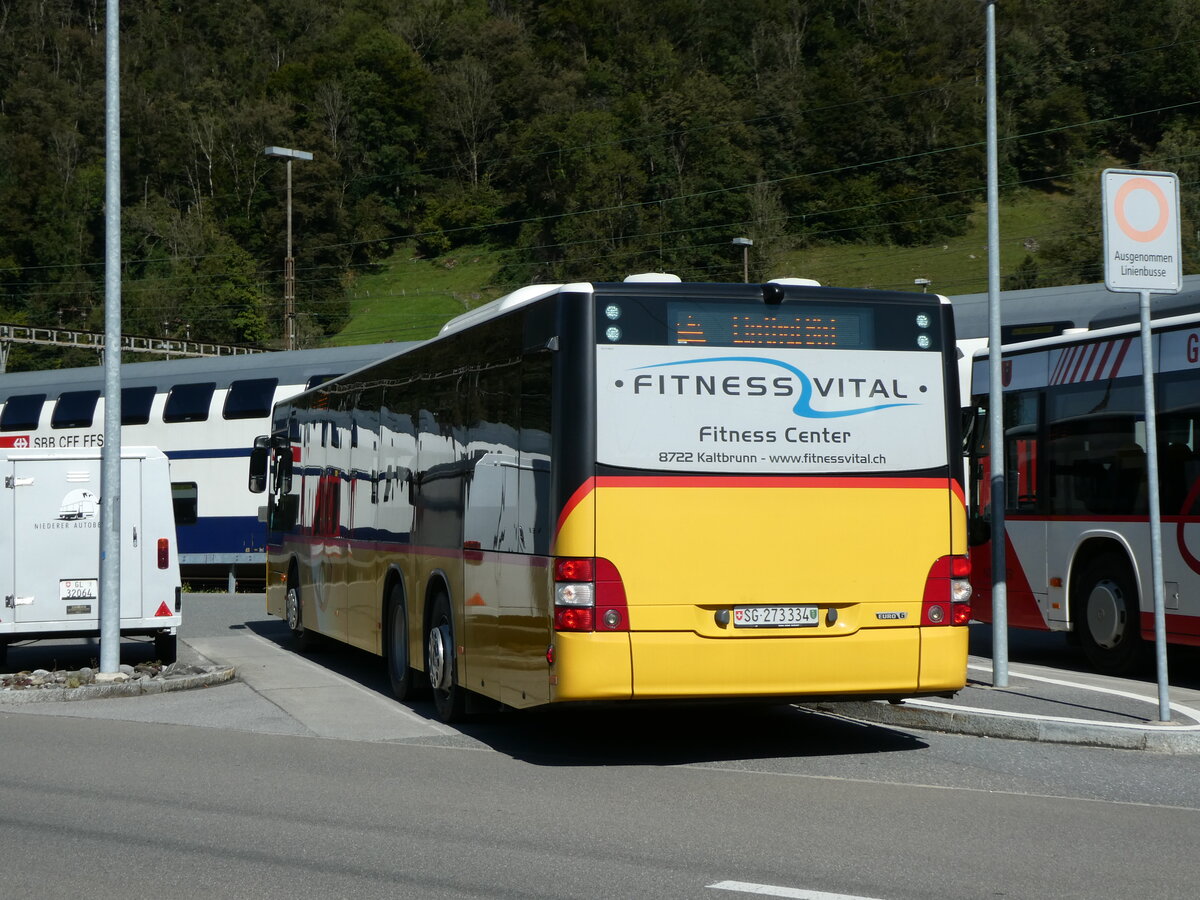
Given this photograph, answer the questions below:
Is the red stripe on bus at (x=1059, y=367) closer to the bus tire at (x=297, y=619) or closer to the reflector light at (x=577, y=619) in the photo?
the reflector light at (x=577, y=619)

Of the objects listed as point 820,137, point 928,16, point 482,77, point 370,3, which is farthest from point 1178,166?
point 370,3

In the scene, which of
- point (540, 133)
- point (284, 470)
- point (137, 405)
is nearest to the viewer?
point (284, 470)

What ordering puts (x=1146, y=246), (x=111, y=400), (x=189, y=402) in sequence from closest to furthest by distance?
(x=1146, y=246)
(x=111, y=400)
(x=189, y=402)

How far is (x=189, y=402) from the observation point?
32.6 m

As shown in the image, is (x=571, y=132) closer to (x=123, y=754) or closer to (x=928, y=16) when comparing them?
(x=928, y=16)

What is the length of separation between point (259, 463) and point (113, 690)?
6.36m

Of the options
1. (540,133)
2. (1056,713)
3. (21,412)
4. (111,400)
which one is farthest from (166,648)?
(540,133)

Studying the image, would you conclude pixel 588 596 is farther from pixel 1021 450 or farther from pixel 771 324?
pixel 1021 450

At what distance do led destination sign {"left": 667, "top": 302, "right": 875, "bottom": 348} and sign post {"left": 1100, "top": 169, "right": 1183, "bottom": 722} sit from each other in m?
1.95

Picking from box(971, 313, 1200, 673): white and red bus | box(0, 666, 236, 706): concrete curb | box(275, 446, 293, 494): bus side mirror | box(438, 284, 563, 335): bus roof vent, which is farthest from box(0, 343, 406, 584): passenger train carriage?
box(438, 284, 563, 335): bus roof vent

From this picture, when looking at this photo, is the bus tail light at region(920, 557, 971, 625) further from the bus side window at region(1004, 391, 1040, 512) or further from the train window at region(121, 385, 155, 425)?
the train window at region(121, 385, 155, 425)

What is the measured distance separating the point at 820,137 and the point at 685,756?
10672cm

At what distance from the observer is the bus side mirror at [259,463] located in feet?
66.5

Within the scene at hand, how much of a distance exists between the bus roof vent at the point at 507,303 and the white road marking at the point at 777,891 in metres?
4.28
